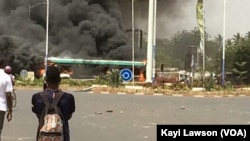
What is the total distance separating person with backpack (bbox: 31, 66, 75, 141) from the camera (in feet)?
16.3

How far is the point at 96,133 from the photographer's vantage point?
Result: 11.2 meters

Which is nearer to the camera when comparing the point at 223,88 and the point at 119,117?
the point at 119,117

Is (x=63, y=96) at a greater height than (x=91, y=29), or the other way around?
(x=91, y=29)

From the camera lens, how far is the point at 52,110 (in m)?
5.08

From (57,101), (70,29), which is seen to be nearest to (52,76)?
(57,101)

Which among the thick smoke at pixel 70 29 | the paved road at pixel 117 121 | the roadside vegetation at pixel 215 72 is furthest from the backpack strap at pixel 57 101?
the thick smoke at pixel 70 29

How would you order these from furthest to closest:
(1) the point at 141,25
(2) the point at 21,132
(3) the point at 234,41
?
(1) the point at 141,25 < (3) the point at 234,41 < (2) the point at 21,132

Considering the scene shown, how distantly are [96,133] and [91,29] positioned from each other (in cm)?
5079

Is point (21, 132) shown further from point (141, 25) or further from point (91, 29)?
point (141, 25)

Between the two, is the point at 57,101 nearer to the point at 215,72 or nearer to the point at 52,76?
the point at 52,76

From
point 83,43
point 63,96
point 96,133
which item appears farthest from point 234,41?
point 63,96

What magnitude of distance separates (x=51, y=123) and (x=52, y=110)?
176 mm
